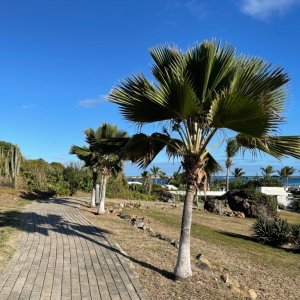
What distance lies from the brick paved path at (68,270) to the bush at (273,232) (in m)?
6.96

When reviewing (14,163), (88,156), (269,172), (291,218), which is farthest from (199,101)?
(269,172)

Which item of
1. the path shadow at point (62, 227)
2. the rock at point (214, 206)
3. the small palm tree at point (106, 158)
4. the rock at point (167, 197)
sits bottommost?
the path shadow at point (62, 227)

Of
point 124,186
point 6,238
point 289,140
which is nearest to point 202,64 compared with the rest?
point 289,140

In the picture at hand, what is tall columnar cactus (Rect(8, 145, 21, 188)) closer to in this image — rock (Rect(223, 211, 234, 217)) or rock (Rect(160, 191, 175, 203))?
rock (Rect(223, 211, 234, 217))

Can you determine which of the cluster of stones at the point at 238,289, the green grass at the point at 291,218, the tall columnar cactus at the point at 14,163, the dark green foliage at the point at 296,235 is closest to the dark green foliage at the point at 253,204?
the green grass at the point at 291,218

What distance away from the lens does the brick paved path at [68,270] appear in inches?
250

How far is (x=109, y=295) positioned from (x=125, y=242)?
4.99 m

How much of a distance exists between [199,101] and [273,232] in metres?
9.83

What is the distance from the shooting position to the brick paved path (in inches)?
250

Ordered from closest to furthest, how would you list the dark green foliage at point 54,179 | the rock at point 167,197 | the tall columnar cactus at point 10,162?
1. the tall columnar cactus at point 10,162
2. the dark green foliage at point 54,179
3. the rock at point 167,197

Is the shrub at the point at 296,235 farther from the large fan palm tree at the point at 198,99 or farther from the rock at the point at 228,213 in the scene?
the rock at the point at 228,213

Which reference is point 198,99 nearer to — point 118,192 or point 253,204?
point 253,204

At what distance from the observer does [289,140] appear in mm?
7590

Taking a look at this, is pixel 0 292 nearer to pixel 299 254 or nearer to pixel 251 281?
pixel 251 281
